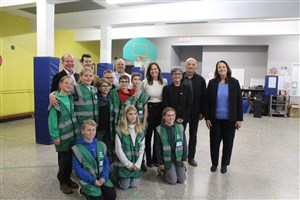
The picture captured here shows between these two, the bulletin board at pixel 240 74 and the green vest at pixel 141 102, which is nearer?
the green vest at pixel 141 102

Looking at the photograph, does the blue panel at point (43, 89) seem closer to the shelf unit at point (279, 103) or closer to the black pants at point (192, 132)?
the black pants at point (192, 132)

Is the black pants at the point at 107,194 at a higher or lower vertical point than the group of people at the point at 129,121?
lower

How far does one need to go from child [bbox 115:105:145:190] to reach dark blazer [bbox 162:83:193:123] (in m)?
0.57

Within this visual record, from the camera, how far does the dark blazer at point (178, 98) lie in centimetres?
334

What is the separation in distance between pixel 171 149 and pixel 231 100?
1008mm

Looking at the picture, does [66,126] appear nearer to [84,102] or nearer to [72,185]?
[84,102]

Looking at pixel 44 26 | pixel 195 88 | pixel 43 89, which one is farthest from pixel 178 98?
pixel 44 26

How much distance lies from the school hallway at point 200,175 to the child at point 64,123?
1.56 feet

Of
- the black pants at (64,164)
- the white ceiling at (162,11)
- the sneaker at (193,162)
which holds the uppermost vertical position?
the white ceiling at (162,11)

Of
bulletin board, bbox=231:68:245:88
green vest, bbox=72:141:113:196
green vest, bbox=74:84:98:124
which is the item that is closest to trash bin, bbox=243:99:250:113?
bulletin board, bbox=231:68:245:88

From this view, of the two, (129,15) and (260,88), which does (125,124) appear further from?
(260,88)

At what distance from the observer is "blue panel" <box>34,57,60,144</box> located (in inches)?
183

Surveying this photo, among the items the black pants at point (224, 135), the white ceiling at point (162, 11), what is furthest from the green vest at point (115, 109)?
the white ceiling at point (162, 11)

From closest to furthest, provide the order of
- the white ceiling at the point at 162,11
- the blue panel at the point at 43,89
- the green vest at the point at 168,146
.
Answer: the green vest at the point at 168,146 < the blue panel at the point at 43,89 < the white ceiling at the point at 162,11
